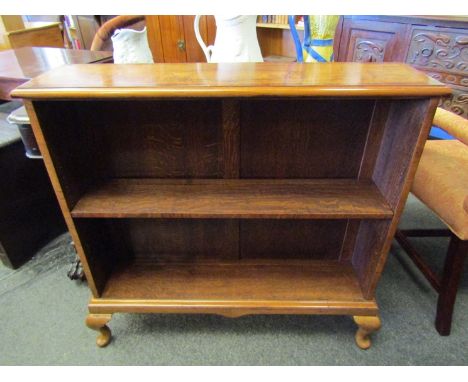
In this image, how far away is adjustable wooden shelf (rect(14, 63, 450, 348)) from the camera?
706 millimetres

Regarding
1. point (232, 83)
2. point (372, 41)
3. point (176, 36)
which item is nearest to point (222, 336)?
point (232, 83)

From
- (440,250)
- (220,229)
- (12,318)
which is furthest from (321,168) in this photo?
(12,318)

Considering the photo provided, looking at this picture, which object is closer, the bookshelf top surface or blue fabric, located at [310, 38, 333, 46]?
the bookshelf top surface

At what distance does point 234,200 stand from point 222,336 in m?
0.55

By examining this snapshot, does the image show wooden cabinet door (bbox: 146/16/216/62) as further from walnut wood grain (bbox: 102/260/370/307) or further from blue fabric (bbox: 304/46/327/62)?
walnut wood grain (bbox: 102/260/370/307)

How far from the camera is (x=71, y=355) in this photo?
3.45 feet

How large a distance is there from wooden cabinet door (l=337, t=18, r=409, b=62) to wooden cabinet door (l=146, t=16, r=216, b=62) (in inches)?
40.1

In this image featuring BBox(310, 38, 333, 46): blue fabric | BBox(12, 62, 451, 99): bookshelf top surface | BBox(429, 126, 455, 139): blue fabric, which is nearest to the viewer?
BBox(12, 62, 451, 99): bookshelf top surface

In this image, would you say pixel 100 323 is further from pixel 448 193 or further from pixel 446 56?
pixel 446 56

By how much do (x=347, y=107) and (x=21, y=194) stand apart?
4.49ft

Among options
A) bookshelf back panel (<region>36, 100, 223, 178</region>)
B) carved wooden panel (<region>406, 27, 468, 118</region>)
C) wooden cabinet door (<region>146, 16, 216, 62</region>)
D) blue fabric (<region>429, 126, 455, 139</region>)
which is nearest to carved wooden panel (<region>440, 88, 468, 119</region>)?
carved wooden panel (<region>406, 27, 468, 118</region>)

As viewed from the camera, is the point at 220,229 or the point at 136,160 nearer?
the point at 136,160

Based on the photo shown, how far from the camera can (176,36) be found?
2.49m
